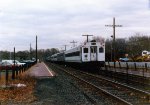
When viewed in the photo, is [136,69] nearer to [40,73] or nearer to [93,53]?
[93,53]

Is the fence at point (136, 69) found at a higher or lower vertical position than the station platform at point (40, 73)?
higher

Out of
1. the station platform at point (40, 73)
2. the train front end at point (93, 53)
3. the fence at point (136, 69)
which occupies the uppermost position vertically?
the train front end at point (93, 53)

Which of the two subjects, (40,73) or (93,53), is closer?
(40,73)

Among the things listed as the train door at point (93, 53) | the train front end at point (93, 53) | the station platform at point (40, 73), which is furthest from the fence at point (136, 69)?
the station platform at point (40, 73)

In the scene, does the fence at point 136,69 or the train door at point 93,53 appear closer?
the fence at point 136,69

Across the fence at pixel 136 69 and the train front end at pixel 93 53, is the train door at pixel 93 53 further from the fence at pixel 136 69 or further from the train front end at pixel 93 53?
→ the fence at pixel 136 69

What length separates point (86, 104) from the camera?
1456 centimetres

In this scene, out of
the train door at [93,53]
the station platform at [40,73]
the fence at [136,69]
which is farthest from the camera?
the train door at [93,53]

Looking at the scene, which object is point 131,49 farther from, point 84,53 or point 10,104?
point 10,104

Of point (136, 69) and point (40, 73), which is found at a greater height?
point (136, 69)

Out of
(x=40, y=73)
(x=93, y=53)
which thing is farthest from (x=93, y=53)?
(x=40, y=73)

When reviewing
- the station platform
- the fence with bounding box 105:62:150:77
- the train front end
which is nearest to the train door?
the train front end

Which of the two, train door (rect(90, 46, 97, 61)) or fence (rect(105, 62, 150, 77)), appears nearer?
fence (rect(105, 62, 150, 77))

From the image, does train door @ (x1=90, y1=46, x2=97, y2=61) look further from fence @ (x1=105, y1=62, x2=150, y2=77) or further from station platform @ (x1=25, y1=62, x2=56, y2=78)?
station platform @ (x1=25, y1=62, x2=56, y2=78)
